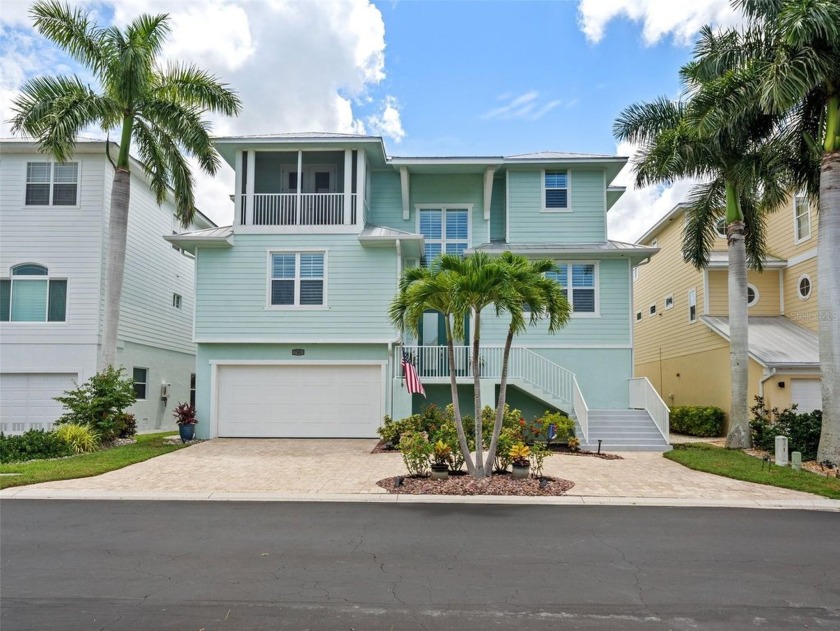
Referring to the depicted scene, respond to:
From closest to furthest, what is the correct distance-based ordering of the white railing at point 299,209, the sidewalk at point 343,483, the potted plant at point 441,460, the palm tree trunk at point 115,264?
the sidewalk at point 343,483
the potted plant at point 441,460
the palm tree trunk at point 115,264
the white railing at point 299,209

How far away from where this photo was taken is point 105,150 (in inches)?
782

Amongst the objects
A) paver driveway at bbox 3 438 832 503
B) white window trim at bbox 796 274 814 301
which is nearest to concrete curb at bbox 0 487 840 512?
paver driveway at bbox 3 438 832 503

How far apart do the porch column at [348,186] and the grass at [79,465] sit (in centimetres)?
775

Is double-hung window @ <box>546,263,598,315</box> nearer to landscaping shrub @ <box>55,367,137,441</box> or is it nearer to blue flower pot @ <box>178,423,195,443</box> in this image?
blue flower pot @ <box>178,423,195,443</box>

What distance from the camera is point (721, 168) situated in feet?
53.4

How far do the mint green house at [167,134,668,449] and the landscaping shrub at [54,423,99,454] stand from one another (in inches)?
127

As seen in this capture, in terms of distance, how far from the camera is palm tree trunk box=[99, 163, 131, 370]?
55.5 ft

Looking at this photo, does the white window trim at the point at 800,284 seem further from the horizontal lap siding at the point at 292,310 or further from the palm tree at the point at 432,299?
the palm tree at the point at 432,299

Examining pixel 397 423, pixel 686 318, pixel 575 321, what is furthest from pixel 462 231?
pixel 686 318

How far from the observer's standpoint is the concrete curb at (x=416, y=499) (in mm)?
9953

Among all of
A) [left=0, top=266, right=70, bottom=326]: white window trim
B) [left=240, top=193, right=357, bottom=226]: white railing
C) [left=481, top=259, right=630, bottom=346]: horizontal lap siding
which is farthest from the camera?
[left=0, top=266, right=70, bottom=326]: white window trim

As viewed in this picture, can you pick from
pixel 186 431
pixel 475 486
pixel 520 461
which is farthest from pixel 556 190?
pixel 186 431

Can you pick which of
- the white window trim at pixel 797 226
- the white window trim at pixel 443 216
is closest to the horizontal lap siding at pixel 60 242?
the white window trim at pixel 443 216

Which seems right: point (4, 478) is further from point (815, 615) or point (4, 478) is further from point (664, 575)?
point (815, 615)
